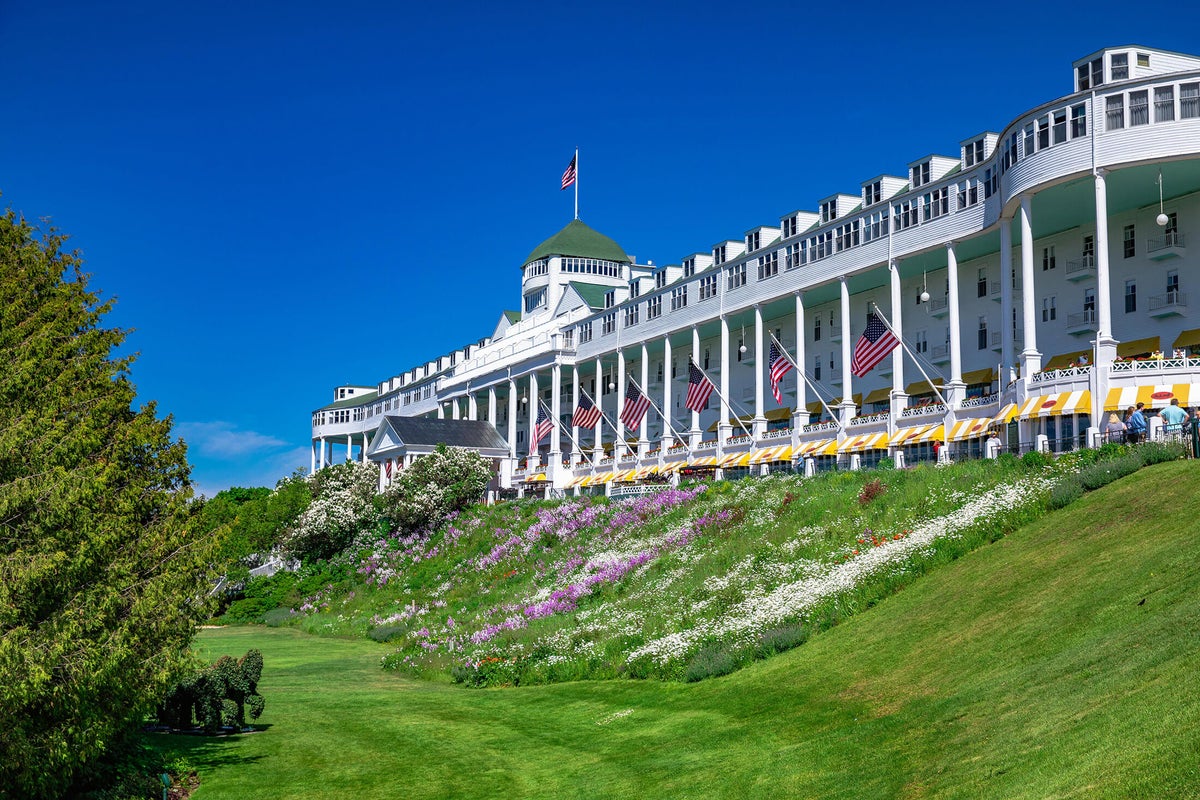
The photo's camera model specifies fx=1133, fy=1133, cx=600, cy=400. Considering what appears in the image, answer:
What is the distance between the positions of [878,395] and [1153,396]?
84.8ft

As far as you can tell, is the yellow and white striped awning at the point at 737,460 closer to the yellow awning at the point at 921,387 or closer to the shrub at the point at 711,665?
the yellow awning at the point at 921,387

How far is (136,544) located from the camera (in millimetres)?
17641

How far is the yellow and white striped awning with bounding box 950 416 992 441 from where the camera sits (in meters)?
44.0

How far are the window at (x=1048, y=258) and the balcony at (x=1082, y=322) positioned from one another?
2855 millimetres

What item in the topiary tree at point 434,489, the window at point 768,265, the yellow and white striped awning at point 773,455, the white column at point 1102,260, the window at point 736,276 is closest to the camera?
the white column at point 1102,260

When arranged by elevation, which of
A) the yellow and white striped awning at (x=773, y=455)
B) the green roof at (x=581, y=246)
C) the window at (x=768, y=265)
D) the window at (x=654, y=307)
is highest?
the green roof at (x=581, y=246)

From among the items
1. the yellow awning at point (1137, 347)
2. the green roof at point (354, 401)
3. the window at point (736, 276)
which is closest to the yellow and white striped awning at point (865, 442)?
the yellow awning at point (1137, 347)

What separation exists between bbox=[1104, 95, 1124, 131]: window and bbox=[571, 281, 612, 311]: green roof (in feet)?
173

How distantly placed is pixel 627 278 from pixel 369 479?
3792 centimetres

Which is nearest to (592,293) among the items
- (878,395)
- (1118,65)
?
(878,395)

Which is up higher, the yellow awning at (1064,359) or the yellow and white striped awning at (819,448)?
the yellow awning at (1064,359)

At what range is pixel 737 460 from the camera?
60.7m

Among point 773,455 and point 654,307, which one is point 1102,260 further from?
point 654,307

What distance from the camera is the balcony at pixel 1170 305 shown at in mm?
45094
